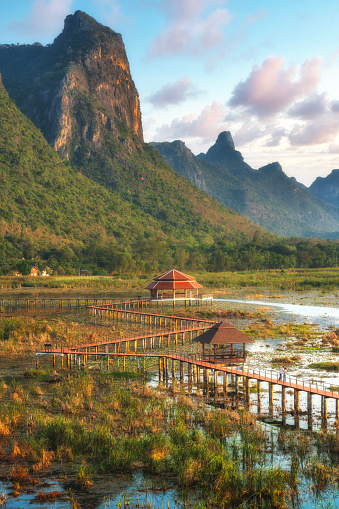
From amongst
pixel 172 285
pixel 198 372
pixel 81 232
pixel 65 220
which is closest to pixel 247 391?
pixel 198 372

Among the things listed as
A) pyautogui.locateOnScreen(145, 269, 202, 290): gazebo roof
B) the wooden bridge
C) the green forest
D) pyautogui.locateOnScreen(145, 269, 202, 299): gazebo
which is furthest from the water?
the green forest

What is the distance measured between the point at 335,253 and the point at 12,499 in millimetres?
143267

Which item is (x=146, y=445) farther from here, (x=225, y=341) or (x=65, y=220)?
(x=65, y=220)

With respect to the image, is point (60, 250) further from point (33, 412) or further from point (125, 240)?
point (33, 412)

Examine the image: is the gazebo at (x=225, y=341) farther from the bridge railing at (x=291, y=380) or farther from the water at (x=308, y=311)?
the water at (x=308, y=311)

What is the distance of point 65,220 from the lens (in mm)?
153750

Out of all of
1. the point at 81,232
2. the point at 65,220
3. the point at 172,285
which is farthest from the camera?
the point at 65,220

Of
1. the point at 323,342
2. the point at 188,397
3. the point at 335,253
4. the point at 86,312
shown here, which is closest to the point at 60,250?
the point at 86,312

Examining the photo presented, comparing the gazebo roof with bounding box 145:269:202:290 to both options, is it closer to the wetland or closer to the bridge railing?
the wetland

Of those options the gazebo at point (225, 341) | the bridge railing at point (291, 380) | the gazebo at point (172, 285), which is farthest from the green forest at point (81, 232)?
the bridge railing at point (291, 380)

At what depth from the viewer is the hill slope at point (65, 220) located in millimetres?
125625

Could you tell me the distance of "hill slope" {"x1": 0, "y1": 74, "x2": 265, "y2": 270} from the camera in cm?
12562

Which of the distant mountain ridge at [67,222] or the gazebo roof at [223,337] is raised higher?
the distant mountain ridge at [67,222]

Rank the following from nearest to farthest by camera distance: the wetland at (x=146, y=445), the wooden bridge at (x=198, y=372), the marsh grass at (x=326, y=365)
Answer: the wetland at (x=146, y=445) < the wooden bridge at (x=198, y=372) < the marsh grass at (x=326, y=365)
